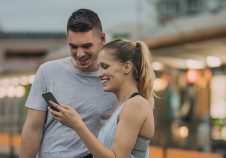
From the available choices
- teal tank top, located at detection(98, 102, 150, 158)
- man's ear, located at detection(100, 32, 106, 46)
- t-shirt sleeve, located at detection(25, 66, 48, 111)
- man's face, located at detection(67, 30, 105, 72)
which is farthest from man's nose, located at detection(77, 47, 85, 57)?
teal tank top, located at detection(98, 102, 150, 158)

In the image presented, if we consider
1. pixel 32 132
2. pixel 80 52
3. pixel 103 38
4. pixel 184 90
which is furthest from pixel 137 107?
pixel 184 90

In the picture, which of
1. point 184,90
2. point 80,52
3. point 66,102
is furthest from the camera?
point 184,90

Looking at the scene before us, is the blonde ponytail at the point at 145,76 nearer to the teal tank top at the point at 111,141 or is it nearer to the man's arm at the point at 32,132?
the teal tank top at the point at 111,141

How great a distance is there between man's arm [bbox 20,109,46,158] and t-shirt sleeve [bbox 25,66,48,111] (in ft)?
0.10

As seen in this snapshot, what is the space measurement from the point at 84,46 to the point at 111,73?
30 centimetres

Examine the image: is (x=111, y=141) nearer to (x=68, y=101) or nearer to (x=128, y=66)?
(x=128, y=66)

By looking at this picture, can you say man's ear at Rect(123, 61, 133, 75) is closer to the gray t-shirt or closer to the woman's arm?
the woman's arm

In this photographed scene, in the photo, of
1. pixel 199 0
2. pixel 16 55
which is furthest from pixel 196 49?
pixel 199 0

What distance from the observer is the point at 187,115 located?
23016 millimetres

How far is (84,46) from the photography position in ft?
12.6

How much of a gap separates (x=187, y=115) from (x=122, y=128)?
19.7m

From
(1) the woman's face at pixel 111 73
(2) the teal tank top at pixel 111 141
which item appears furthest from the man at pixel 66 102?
(2) the teal tank top at pixel 111 141

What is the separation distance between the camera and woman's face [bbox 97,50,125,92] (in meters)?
3.61

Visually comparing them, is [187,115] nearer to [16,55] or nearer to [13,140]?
[13,140]
